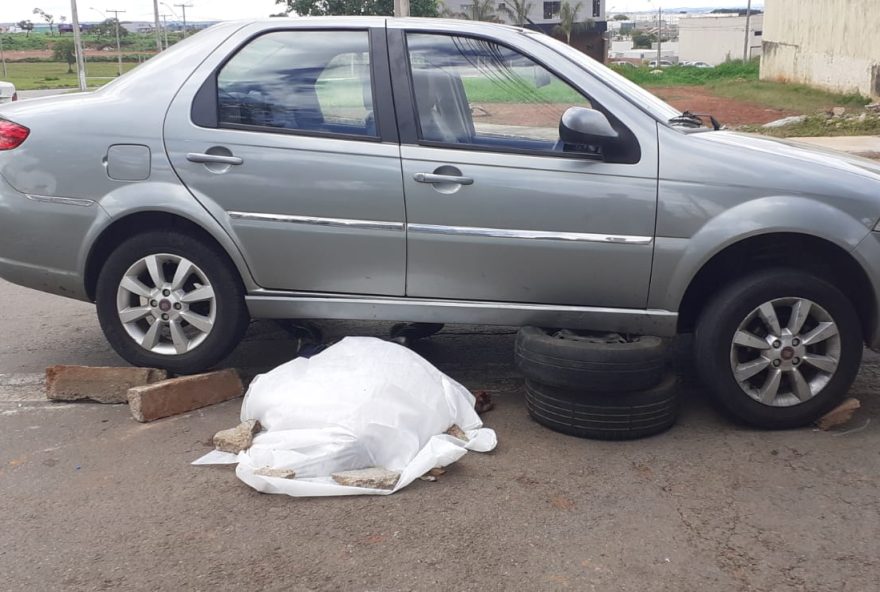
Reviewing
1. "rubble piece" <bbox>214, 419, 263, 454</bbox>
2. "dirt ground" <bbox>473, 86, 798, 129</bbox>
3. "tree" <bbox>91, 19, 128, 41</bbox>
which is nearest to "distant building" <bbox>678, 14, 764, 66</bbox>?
"dirt ground" <bbox>473, 86, 798, 129</bbox>

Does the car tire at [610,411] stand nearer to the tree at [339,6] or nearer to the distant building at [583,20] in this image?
the tree at [339,6]

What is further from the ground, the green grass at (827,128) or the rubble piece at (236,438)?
the rubble piece at (236,438)

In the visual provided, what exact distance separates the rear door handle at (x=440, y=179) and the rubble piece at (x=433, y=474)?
1390mm

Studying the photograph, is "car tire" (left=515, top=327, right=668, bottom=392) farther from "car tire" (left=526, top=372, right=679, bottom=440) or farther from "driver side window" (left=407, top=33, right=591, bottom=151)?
"driver side window" (left=407, top=33, right=591, bottom=151)

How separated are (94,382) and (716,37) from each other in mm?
103769

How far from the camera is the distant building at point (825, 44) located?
27.4m

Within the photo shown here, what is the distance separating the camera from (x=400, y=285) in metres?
4.76

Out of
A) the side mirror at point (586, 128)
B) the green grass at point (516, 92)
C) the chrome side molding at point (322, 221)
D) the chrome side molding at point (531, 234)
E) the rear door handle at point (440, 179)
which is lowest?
the chrome side molding at point (531, 234)

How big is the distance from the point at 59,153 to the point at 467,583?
3.13m

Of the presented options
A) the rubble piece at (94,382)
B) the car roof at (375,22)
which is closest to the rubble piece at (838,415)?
the car roof at (375,22)

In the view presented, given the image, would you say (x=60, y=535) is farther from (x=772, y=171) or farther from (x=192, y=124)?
(x=772, y=171)

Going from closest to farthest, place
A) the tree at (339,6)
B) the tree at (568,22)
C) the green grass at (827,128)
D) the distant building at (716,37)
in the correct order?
the green grass at (827,128)
the tree at (339,6)
the tree at (568,22)
the distant building at (716,37)

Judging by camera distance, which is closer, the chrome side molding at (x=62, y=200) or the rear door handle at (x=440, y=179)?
the rear door handle at (x=440, y=179)

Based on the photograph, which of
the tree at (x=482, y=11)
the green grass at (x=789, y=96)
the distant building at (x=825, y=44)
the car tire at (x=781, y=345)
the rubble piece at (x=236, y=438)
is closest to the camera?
the rubble piece at (x=236, y=438)
